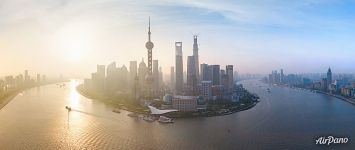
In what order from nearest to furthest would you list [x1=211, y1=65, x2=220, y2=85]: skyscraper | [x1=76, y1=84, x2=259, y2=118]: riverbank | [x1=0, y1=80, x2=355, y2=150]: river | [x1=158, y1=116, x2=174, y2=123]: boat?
1. [x1=0, y1=80, x2=355, y2=150]: river
2. [x1=158, y1=116, x2=174, y2=123]: boat
3. [x1=76, y1=84, x2=259, y2=118]: riverbank
4. [x1=211, y1=65, x2=220, y2=85]: skyscraper

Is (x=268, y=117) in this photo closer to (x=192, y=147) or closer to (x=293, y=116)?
(x=293, y=116)

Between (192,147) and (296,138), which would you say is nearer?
(192,147)

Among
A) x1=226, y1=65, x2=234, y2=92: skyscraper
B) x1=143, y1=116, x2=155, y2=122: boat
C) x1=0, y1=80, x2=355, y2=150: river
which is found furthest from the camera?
x1=226, y1=65, x2=234, y2=92: skyscraper

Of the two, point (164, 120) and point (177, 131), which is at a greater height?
point (164, 120)

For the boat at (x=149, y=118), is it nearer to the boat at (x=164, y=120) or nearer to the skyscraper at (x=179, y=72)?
the boat at (x=164, y=120)

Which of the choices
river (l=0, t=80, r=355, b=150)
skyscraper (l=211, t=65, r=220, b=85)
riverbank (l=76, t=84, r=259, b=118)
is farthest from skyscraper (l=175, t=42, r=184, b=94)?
river (l=0, t=80, r=355, b=150)

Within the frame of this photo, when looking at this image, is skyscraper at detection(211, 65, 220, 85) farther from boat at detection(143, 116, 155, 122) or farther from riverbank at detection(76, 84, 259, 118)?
boat at detection(143, 116, 155, 122)

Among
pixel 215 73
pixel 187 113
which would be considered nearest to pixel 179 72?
pixel 215 73

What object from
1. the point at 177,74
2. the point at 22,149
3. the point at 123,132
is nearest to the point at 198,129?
the point at 123,132

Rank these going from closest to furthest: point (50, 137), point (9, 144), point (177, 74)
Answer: point (9, 144)
point (50, 137)
point (177, 74)

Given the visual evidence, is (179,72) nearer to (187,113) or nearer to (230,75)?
(230,75)

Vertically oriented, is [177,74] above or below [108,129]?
above
